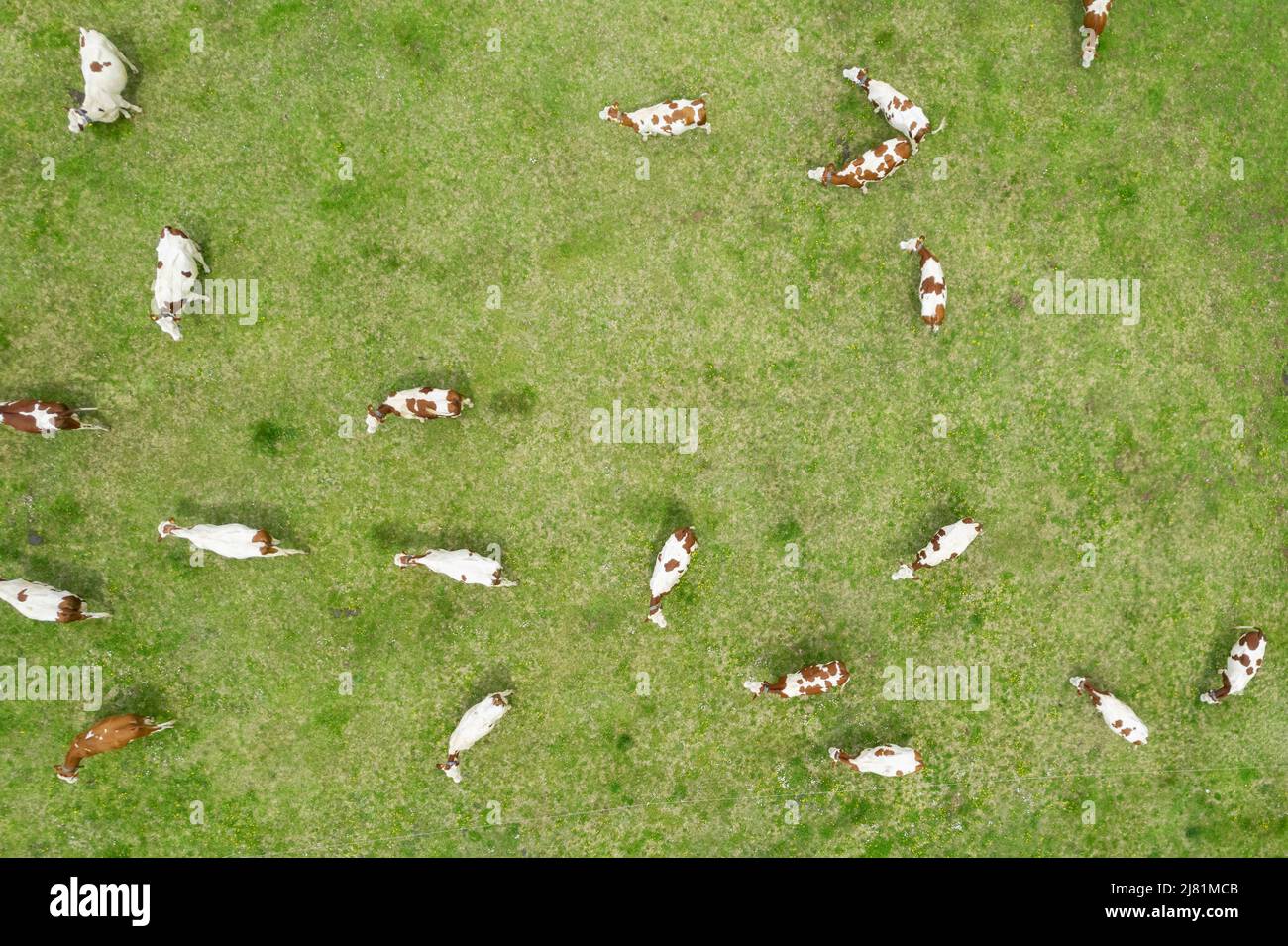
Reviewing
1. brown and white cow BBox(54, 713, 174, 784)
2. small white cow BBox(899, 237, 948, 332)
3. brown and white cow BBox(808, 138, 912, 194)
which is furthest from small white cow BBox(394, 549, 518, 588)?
brown and white cow BBox(808, 138, 912, 194)

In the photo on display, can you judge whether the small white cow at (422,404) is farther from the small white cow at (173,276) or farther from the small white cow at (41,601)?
the small white cow at (41,601)

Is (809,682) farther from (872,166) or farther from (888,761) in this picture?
(872,166)

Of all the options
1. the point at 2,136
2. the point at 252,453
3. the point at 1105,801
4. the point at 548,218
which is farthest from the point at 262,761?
the point at 1105,801

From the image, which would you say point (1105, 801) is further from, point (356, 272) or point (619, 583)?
point (356, 272)

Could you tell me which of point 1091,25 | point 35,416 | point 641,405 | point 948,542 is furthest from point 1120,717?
point 35,416

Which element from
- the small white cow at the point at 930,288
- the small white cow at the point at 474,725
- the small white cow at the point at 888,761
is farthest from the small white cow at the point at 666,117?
the small white cow at the point at 888,761
